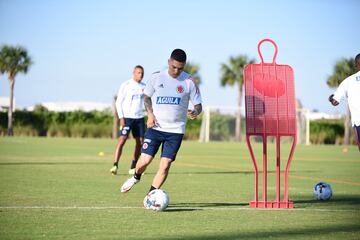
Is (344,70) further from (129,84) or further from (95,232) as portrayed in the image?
(95,232)

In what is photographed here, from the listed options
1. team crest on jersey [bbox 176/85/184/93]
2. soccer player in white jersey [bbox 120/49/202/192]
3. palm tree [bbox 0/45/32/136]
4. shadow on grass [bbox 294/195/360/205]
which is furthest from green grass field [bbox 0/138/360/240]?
palm tree [bbox 0/45/32/136]

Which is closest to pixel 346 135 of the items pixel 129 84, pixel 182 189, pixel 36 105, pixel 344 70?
pixel 344 70

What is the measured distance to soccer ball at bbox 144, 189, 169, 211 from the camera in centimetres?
1029

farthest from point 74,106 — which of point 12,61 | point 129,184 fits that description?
point 129,184

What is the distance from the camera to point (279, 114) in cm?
1166

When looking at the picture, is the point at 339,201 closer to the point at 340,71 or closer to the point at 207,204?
the point at 207,204

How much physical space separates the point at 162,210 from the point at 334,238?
2.88 meters

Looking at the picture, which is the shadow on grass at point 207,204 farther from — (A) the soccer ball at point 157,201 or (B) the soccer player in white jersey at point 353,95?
(B) the soccer player in white jersey at point 353,95

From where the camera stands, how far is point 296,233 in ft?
28.0

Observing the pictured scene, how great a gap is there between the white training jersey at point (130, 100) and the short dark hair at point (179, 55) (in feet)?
24.7

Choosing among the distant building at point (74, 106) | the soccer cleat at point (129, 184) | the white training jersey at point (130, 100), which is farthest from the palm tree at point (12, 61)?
the soccer cleat at point (129, 184)

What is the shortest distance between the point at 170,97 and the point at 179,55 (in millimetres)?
647

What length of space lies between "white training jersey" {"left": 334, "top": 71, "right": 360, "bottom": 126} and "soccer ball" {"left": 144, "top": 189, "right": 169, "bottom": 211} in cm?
352

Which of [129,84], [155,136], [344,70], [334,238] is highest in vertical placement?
[344,70]
